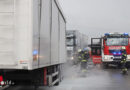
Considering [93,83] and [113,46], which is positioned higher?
[113,46]

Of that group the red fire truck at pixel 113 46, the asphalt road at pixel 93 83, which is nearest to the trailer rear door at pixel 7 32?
the asphalt road at pixel 93 83

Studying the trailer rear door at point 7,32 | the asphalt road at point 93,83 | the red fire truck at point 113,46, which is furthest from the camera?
the red fire truck at point 113,46

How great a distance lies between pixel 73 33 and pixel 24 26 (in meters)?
23.9

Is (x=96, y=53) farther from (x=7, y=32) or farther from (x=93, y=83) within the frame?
(x=7, y=32)

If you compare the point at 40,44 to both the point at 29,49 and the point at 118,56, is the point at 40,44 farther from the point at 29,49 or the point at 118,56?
the point at 118,56

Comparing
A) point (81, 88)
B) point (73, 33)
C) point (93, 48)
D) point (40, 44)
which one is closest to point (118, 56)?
point (93, 48)

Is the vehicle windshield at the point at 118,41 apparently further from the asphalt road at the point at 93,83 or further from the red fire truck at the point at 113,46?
the asphalt road at the point at 93,83

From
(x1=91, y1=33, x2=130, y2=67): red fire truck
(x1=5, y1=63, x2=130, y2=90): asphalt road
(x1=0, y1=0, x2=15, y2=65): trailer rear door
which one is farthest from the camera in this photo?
(x1=91, y1=33, x2=130, y2=67): red fire truck

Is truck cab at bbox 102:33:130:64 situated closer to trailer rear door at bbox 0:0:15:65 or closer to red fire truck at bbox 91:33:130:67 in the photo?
red fire truck at bbox 91:33:130:67

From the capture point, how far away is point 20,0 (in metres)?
6.30

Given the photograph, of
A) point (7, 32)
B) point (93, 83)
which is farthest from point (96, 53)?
point (7, 32)

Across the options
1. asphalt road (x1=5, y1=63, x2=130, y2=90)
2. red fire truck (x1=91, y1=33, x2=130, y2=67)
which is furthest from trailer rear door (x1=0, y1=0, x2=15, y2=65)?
red fire truck (x1=91, y1=33, x2=130, y2=67)

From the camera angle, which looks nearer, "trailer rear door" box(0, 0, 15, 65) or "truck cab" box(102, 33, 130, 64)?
"trailer rear door" box(0, 0, 15, 65)

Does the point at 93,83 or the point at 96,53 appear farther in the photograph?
the point at 96,53
